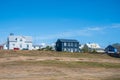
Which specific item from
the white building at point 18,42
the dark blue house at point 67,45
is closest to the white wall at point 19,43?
the white building at point 18,42

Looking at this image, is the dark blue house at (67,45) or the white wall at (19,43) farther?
the dark blue house at (67,45)

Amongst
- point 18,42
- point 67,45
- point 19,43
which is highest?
point 18,42

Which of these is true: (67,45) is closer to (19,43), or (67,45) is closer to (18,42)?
(19,43)

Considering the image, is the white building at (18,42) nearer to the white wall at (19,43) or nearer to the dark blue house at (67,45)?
the white wall at (19,43)

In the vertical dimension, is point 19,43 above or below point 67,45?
above

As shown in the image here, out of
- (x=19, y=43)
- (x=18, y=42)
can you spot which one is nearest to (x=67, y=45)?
(x=19, y=43)

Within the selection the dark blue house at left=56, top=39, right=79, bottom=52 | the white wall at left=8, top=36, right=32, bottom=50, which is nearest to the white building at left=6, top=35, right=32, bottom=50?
the white wall at left=8, top=36, right=32, bottom=50

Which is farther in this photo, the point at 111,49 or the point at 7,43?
the point at 111,49

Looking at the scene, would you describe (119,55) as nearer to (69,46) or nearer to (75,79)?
(69,46)

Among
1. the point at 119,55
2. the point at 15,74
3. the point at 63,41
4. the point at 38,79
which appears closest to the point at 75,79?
the point at 38,79

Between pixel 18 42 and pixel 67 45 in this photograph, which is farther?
pixel 67 45

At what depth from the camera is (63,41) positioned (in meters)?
98.1

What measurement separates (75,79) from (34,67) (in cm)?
985

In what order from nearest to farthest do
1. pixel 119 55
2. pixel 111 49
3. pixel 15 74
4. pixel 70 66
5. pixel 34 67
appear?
pixel 15 74
pixel 34 67
pixel 70 66
pixel 119 55
pixel 111 49
